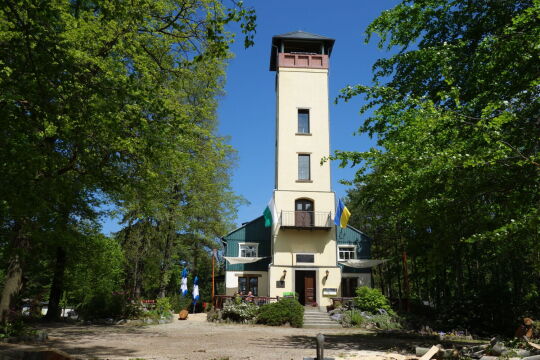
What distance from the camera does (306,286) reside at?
1040 inches

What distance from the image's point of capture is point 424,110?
33.5 feet

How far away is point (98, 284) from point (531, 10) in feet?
89.1

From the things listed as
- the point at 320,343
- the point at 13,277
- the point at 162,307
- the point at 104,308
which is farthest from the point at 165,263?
the point at 320,343

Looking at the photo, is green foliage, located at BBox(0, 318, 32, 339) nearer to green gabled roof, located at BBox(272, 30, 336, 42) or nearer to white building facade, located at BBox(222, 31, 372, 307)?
white building facade, located at BBox(222, 31, 372, 307)

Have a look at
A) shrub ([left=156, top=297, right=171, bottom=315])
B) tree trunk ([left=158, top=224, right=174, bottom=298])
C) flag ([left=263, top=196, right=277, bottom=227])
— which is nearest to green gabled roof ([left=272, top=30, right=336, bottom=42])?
flag ([left=263, top=196, right=277, bottom=227])

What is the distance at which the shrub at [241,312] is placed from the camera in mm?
22141

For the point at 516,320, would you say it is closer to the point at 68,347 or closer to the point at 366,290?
the point at 366,290

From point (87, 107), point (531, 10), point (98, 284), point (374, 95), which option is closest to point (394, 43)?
point (374, 95)

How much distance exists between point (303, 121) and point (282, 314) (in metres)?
12.5

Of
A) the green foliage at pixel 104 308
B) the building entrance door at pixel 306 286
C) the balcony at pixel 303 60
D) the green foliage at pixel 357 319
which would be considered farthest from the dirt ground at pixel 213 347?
the balcony at pixel 303 60

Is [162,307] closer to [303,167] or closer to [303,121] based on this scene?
[303,167]

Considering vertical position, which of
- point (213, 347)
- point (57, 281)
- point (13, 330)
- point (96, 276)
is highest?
point (96, 276)

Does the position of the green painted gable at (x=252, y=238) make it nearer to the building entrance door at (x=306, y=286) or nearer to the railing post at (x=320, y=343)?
the building entrance door at (x=306, y=286)

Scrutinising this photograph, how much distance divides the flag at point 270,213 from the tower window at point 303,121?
4.93 meters
